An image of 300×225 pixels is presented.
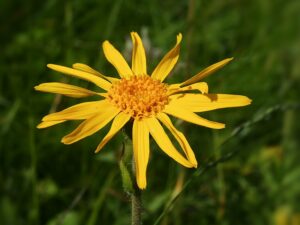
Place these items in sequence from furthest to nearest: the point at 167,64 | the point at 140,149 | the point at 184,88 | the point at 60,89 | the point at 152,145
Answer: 1. the point at 152,145
2. the point at 167,64
3. the point at 184,88
4. the point at 60,89
5. the point at 140,149

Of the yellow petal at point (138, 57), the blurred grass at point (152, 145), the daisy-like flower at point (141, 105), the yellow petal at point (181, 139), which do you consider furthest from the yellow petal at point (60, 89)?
the blurred grass at point (152, 145)

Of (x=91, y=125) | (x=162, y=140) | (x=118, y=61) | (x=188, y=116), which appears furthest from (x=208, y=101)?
(x=118, y=61)

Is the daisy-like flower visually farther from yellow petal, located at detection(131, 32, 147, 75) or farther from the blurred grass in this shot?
the blurred grass

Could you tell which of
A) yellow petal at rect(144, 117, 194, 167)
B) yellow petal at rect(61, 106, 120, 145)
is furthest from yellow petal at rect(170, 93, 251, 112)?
yellow petal at rect(61, 106, 120, 145)

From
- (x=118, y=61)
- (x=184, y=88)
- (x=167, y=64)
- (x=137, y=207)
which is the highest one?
(x=118, y=61)

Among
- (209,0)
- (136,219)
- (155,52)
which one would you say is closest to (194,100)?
(136,219)

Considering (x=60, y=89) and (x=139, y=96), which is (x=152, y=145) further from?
(x=60, y=89)
